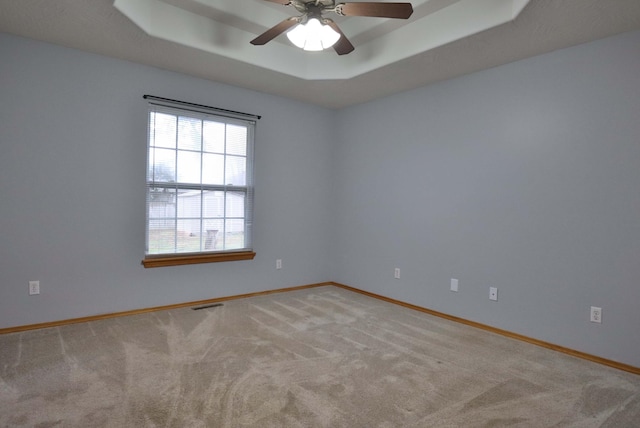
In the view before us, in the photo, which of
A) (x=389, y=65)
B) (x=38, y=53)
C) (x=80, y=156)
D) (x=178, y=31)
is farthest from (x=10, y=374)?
(x=389, y=65)

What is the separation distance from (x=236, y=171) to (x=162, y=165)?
0.80 m

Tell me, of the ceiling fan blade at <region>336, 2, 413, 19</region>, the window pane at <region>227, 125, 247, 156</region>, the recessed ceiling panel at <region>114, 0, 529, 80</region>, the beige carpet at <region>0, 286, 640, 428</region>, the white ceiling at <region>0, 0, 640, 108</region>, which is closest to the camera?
the beige carpet at <region>0, 286, 640, 428</region>

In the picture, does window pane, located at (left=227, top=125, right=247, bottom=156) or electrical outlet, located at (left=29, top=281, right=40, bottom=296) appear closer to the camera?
electrical outlet, located at (left=29, top=281, right=40, bottom=296)

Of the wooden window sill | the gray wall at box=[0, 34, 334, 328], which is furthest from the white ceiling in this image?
the wooden window sill

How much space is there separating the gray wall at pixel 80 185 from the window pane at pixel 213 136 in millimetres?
247

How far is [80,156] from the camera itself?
319 centimetres

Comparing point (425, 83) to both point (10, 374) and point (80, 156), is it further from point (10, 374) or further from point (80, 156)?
point (10, 374)

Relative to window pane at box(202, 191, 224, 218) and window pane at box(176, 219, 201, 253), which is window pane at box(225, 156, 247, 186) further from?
window pane at box(176, 219, 201, 253)

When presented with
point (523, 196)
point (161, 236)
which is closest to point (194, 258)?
point (161, 236)

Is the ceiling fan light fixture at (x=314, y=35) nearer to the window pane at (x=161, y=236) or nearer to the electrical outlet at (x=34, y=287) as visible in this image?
the window pane at (x=161, y=236)

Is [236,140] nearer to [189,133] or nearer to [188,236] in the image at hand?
[189,133]

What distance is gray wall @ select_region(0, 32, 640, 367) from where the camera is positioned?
2.65m

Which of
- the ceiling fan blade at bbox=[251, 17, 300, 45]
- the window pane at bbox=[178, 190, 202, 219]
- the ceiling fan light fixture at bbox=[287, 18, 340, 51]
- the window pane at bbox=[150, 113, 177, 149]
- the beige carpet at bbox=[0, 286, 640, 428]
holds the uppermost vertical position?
the ceiling fan blade at bbox=[251, 17, 300, 45]

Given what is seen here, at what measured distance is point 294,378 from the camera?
90.2 inches
